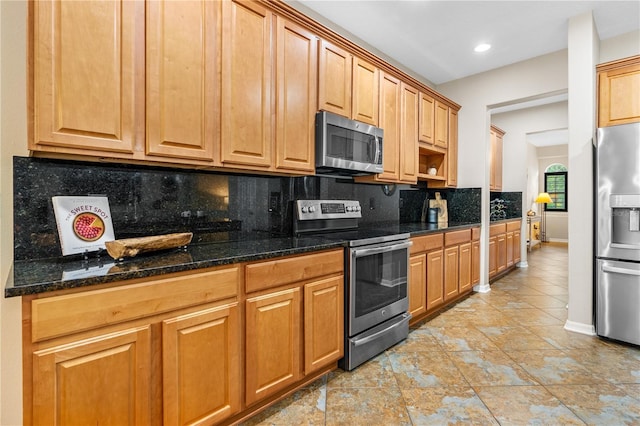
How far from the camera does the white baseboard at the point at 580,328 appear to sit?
2785 millimetres

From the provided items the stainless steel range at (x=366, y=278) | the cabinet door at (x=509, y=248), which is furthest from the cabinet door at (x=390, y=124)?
the cabinet door at (x=509, y=248)

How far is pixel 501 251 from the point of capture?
482 cm

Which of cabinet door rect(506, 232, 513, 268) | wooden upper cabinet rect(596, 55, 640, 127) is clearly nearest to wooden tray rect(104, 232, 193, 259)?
wooden upper cabinet rect(596, 55, 640, 127)

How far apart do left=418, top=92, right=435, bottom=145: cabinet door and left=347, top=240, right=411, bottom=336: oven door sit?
Result: 1580 millimetres

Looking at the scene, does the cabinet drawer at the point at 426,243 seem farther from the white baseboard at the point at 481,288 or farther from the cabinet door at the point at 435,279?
the white baseboard at the point at 481,288

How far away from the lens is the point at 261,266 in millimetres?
1651

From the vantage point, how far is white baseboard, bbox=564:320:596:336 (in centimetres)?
279

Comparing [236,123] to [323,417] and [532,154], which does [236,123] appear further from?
[532,154]

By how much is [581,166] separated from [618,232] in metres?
0.65

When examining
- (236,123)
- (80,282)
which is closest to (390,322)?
(236,123)

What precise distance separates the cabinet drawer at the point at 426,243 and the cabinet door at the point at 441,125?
4.22 feet

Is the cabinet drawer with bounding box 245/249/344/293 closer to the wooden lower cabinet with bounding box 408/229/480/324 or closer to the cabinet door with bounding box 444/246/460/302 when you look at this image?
the wooden lower cabinet with bounding box 408/229/480/324

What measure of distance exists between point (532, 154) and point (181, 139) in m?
9.97

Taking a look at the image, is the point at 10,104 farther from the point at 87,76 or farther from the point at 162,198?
the point at 162,198
